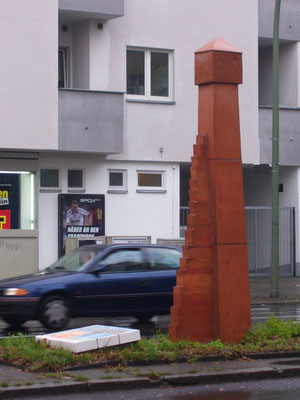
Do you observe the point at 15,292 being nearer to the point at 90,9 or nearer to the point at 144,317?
the point at 144,317

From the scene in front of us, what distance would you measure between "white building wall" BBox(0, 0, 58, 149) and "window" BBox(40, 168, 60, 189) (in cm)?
137

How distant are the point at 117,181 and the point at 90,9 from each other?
16.4 ft

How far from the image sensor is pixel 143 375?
9969 millimetres

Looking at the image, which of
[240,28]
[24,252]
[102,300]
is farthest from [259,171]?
[102,300]

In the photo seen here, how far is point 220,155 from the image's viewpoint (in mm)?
12133

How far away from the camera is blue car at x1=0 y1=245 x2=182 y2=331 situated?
1423 centimetres

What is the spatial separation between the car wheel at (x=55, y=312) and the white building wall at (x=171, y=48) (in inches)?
457

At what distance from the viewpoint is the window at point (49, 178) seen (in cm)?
2495

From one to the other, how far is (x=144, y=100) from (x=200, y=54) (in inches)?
543

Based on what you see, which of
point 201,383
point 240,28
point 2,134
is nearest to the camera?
point 201,383

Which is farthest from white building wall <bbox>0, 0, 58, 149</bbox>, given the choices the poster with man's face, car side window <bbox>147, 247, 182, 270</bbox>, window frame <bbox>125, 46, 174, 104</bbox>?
car side window <bbox>147, 247, 182, 270</bbox>

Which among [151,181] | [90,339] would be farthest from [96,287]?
[151,181]

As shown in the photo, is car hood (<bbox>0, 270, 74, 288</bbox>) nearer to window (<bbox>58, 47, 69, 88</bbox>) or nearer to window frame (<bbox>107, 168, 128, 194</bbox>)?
window frame (<bbox>107, 168, 128, 194</bbox>)

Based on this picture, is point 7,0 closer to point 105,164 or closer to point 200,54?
point 105,164
